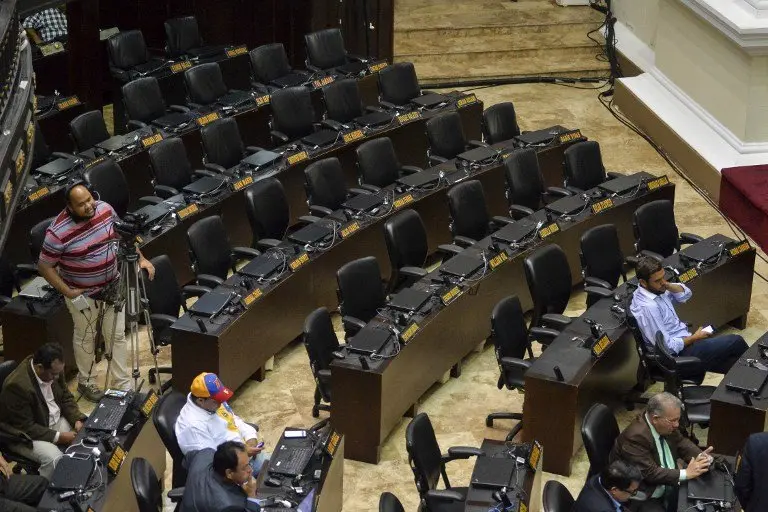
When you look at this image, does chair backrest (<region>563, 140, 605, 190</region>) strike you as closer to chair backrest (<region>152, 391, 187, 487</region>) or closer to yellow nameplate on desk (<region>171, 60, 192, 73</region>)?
yellow nameplate on desk (<region>171, 60, 192, 73</region>)

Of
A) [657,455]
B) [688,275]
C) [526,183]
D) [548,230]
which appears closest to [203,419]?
[657,455]

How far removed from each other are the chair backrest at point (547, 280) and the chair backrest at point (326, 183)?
1941 millimetres

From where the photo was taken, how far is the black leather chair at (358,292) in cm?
846

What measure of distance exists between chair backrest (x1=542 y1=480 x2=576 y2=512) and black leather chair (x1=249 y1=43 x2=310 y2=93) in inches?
255

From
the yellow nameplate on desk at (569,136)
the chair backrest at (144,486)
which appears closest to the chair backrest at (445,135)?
the yellow nameplate on desk at (569,136)

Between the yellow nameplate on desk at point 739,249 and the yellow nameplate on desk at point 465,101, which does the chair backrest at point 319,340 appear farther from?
the yellow nameplate on desk at point 465,101

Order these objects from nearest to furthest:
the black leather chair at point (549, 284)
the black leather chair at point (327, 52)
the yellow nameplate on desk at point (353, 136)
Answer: the black leather chair at point (549, 284) → the yellow nameplate on desk at point (353, 136) → the black leather chair at point (327, 52)

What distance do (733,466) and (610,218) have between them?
336 centimetres

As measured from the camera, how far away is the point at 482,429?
332 inches

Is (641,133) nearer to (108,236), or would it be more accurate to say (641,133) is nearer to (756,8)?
(756,8)

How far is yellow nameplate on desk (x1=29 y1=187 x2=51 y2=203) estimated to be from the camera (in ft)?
31.3

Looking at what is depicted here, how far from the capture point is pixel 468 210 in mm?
9891

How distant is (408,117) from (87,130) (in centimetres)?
282

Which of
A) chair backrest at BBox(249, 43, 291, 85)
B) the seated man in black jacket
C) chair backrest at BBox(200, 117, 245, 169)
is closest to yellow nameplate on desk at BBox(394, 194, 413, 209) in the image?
chair backrest at BBox(200, 117, 245, 169)
